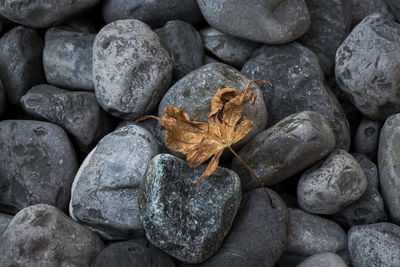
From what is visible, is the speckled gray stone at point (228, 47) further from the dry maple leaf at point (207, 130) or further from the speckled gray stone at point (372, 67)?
the dry maple leaf at point (207, 130)

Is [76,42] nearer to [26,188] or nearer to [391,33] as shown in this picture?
[26,188]

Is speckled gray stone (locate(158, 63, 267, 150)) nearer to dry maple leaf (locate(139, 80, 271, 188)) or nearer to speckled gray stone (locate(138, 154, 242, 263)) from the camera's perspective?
dry maple leaf (locate(139, 80, 271, 188))

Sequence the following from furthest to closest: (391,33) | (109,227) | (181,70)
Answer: (181,70) < (391,33) < (109,227)

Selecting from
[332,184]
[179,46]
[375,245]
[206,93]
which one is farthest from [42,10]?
[375,245]

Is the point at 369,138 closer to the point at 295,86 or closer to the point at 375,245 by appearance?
the point at 295,86

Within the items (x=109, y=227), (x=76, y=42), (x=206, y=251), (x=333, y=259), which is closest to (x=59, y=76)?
(x=76, y=42)

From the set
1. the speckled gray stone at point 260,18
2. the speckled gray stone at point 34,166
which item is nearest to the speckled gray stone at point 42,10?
the speckled gray stone at point 34,166
